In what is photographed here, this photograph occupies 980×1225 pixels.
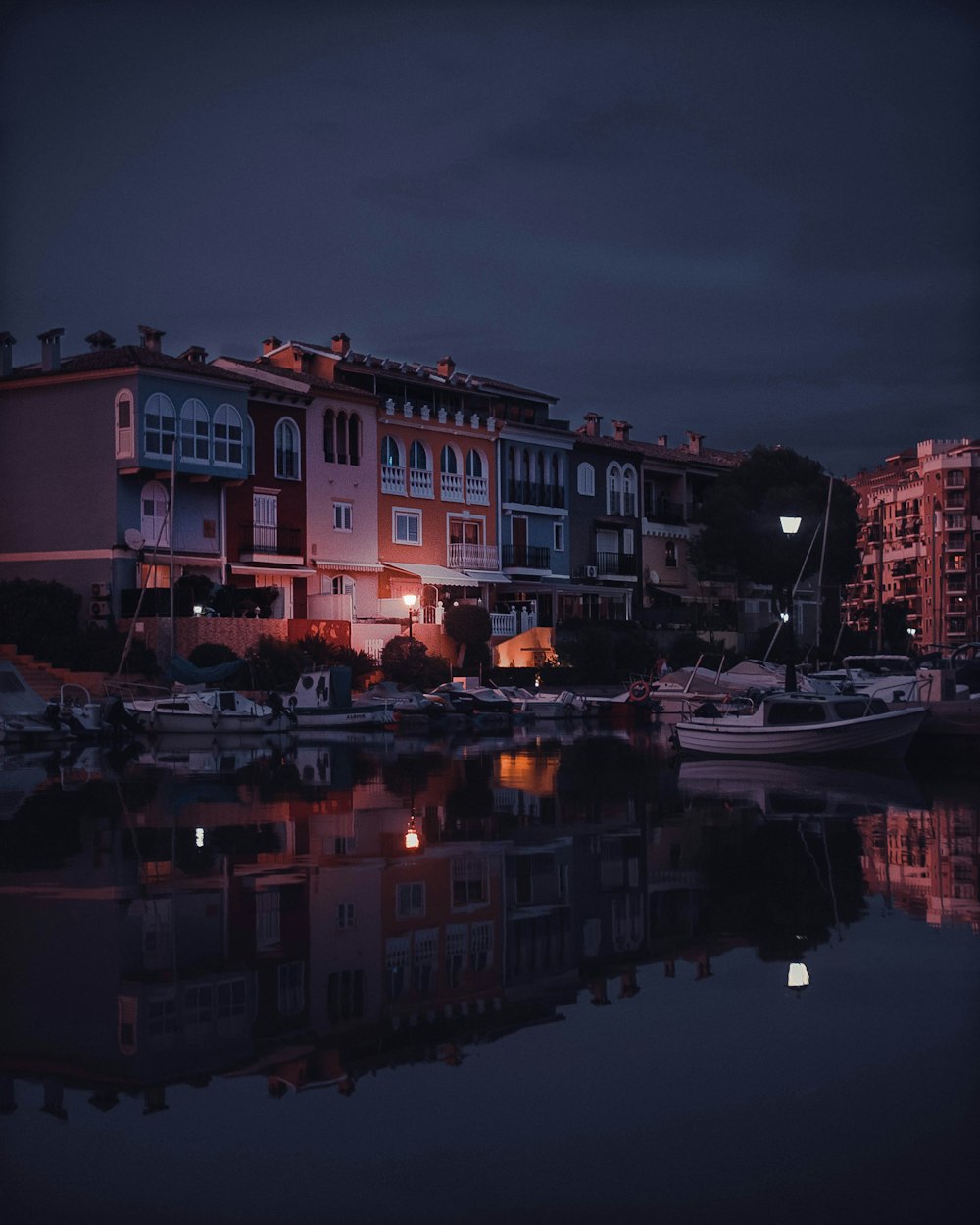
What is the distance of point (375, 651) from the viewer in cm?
5509

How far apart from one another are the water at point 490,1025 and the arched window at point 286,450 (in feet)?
127

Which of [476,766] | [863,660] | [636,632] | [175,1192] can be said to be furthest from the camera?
[636,632]

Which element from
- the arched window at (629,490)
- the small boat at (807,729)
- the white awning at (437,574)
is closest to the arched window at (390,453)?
the white awning at (437,574)

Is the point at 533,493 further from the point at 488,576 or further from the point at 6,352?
the point at 6,352

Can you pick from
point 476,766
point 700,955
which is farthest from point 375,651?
point 700,955

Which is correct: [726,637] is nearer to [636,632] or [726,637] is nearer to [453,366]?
[636,632]

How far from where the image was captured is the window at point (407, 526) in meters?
61.1

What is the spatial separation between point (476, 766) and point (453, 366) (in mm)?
41731

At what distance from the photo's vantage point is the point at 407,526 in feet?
202

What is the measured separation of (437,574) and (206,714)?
72.0 ft

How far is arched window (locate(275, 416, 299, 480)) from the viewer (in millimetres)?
55969

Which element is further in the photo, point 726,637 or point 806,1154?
point 726,637

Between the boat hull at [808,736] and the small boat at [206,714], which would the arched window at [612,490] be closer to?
the small boat at [206,714]

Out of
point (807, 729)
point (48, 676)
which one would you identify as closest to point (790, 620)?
point (807, 729)
